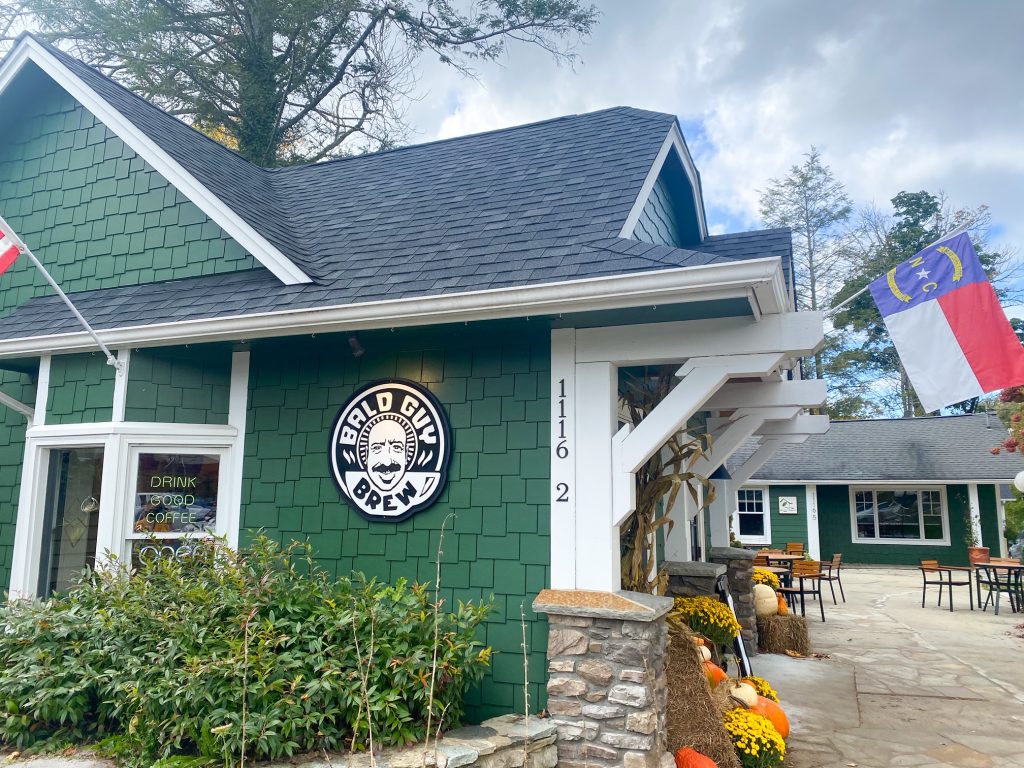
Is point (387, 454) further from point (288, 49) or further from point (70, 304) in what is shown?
point (288, 49)

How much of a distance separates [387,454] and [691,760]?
2.49 metres

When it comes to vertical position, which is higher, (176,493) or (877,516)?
(176,493)

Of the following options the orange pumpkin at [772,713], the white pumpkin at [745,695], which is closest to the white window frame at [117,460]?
the white pumpkin at [745,695]

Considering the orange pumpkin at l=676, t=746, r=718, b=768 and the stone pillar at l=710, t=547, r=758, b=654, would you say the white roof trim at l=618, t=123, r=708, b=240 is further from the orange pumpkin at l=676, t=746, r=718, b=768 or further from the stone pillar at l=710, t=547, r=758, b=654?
the stone pillar at l=710, t=547, r=758, b=654

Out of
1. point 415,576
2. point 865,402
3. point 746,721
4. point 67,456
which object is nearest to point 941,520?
point 865,402

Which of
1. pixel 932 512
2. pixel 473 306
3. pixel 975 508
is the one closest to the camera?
pixel 473 306

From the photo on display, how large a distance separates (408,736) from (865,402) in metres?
29.4

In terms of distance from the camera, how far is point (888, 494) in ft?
59.9

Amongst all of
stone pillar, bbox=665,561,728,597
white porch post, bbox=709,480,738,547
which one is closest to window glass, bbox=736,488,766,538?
white porch post, bbox=709,480,738,547

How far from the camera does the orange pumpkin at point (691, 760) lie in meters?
3.80

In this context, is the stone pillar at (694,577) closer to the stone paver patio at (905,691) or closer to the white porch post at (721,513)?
the stone paver patio at (905,691)

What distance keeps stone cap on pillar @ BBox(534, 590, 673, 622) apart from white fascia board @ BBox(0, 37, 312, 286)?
282cm

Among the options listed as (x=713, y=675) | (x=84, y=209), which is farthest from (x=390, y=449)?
(x=84, y=209)

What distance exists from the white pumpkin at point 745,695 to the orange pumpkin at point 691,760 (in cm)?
82
